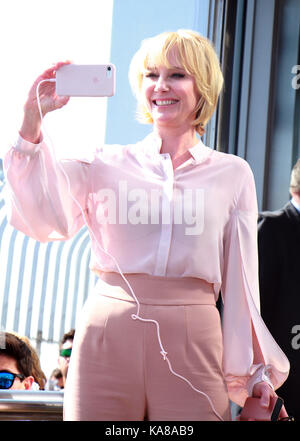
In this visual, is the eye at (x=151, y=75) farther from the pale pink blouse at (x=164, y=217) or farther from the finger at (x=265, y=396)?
the finger at (x=265, y=396)

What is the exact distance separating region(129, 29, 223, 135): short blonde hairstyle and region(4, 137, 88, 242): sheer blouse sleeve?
23 centimetres

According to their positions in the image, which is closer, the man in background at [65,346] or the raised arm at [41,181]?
the raised arm at [41,181]

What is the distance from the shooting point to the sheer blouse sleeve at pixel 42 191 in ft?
4.12

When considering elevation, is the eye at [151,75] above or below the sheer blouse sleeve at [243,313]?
above

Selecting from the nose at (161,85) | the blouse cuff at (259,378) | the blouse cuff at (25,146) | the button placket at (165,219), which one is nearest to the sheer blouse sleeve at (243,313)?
the blouse cuff at (259,378)

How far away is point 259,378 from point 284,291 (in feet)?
2.20

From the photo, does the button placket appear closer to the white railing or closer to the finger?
the finger

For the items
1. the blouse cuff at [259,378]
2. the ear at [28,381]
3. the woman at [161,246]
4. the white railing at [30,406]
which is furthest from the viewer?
the ear at [28,381]

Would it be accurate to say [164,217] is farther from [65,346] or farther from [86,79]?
[65,346]

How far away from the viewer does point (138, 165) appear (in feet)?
4.41

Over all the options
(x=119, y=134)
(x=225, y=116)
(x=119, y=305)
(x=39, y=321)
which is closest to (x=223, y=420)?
(x=119, y=305)

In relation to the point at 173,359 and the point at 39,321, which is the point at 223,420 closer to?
the point at 173,359

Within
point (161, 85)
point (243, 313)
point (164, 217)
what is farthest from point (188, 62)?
point (243, 313)

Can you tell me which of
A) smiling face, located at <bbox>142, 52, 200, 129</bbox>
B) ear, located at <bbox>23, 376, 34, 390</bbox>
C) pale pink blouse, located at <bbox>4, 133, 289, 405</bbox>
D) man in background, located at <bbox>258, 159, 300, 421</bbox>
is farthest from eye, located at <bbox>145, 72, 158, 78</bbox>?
ear, located at <bbox>23, 376, 34, 390</bbox>
